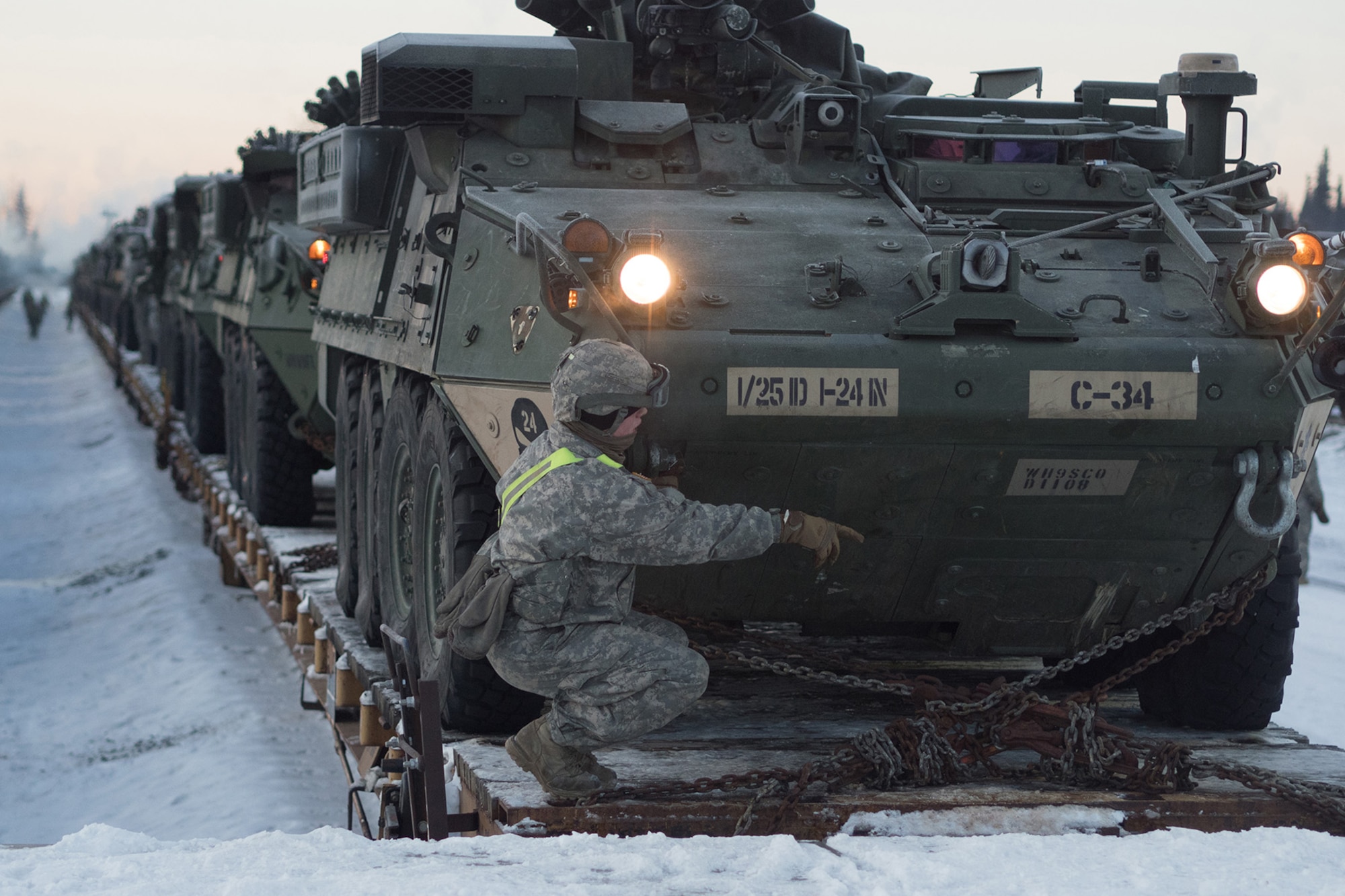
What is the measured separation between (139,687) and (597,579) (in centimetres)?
641

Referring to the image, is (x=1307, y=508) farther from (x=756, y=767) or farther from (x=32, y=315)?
(x=32, y=315)

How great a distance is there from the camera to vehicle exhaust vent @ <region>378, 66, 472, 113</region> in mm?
6379

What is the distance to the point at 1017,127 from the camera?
21.0 feet

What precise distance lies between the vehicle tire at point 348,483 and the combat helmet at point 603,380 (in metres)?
3.76

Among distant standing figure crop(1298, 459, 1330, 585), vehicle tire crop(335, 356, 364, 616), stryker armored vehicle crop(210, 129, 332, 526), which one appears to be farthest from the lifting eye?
distant standing figure crop(1298, 459, 1330, 585)

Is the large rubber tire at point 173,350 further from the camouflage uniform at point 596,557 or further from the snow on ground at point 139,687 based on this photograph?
the camouflage uniform at point 596,557

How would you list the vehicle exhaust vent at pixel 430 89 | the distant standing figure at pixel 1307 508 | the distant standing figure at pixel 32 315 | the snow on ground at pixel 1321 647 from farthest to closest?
the distant standing figure at pixel 32 315 → the distant standing figure at pixel 1307 508 → the snow on ground at pixel 1321 647 → the vehicle exhaust vent at pixel 430 89

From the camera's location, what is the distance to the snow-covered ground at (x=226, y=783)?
169 inches

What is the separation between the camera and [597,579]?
485 cm

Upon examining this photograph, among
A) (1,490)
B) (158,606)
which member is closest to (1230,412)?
(158,606)

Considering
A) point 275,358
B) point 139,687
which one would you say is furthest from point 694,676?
point 275,358

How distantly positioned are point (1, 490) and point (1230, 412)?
16.7 meters

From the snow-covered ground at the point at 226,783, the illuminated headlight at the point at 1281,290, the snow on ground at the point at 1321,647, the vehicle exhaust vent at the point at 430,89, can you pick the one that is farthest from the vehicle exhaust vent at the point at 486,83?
the snow on ground at the point at 1321,647

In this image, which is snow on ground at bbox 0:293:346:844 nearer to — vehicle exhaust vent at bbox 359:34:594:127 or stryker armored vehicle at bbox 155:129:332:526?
stryker armored vehicle at bbox 155:129:332:526
